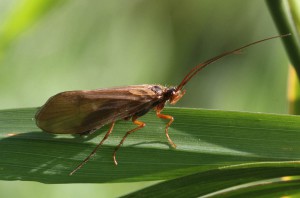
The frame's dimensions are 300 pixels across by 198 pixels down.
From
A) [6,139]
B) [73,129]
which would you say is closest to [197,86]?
[73,129]

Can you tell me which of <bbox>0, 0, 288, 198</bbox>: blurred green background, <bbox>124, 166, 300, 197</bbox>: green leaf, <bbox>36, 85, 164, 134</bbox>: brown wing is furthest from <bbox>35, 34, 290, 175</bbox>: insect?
<bbox>0, 0, 288, 198</bbox>: blurred green background

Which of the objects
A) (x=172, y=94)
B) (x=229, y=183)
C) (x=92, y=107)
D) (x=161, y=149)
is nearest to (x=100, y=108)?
(x=92, y=107)

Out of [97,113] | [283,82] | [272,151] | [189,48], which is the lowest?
[283,82]

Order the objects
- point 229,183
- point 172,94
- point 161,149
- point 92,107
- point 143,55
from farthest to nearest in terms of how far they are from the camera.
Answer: point 143,55
point 172,94
point 92,107
point 161,149
point 229,183

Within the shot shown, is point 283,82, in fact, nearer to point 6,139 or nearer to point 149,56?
point 149,56

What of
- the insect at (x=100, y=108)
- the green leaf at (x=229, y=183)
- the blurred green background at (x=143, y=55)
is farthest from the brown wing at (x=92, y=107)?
the blurred green background at (x=143, y=55)

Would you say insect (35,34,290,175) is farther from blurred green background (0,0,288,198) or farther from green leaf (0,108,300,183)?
blurred green background (0,0,288,198)

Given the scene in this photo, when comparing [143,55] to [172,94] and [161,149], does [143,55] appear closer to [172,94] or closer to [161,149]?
[172,94]
